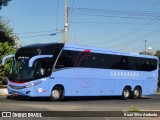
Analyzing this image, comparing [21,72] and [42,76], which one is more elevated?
[21,72]

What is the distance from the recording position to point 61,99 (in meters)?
25.2

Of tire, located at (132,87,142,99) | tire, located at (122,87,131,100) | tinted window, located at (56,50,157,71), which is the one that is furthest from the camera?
tire, located at (132,87,142,99)

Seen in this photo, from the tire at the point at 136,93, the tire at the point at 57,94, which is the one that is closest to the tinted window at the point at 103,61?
the tire at the point at 57,94

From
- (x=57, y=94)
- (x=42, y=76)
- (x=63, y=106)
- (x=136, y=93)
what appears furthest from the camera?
(x=136, y=93)

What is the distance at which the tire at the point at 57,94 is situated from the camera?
24406 mm

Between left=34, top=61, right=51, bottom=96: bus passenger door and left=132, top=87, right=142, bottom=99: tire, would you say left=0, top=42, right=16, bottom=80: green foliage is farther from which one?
left=132, top=87, right=142, bottom=99: tire

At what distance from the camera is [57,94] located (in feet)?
80.8

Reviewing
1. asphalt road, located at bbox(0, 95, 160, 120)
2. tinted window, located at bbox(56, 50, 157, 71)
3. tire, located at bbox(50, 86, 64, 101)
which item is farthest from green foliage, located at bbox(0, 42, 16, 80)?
tire, located at bbox(50, 86, 64, 101)

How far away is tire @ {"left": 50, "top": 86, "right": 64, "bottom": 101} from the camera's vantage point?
24.4 m

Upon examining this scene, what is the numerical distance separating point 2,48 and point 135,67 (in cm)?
1018

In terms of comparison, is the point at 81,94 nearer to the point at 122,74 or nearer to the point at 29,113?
the point at 122,74

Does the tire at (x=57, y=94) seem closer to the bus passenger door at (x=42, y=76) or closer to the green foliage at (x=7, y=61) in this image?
the bus passenger door at (x=42, y=76)

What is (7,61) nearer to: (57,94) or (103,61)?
(103,61)

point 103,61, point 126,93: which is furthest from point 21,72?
point 126,93
